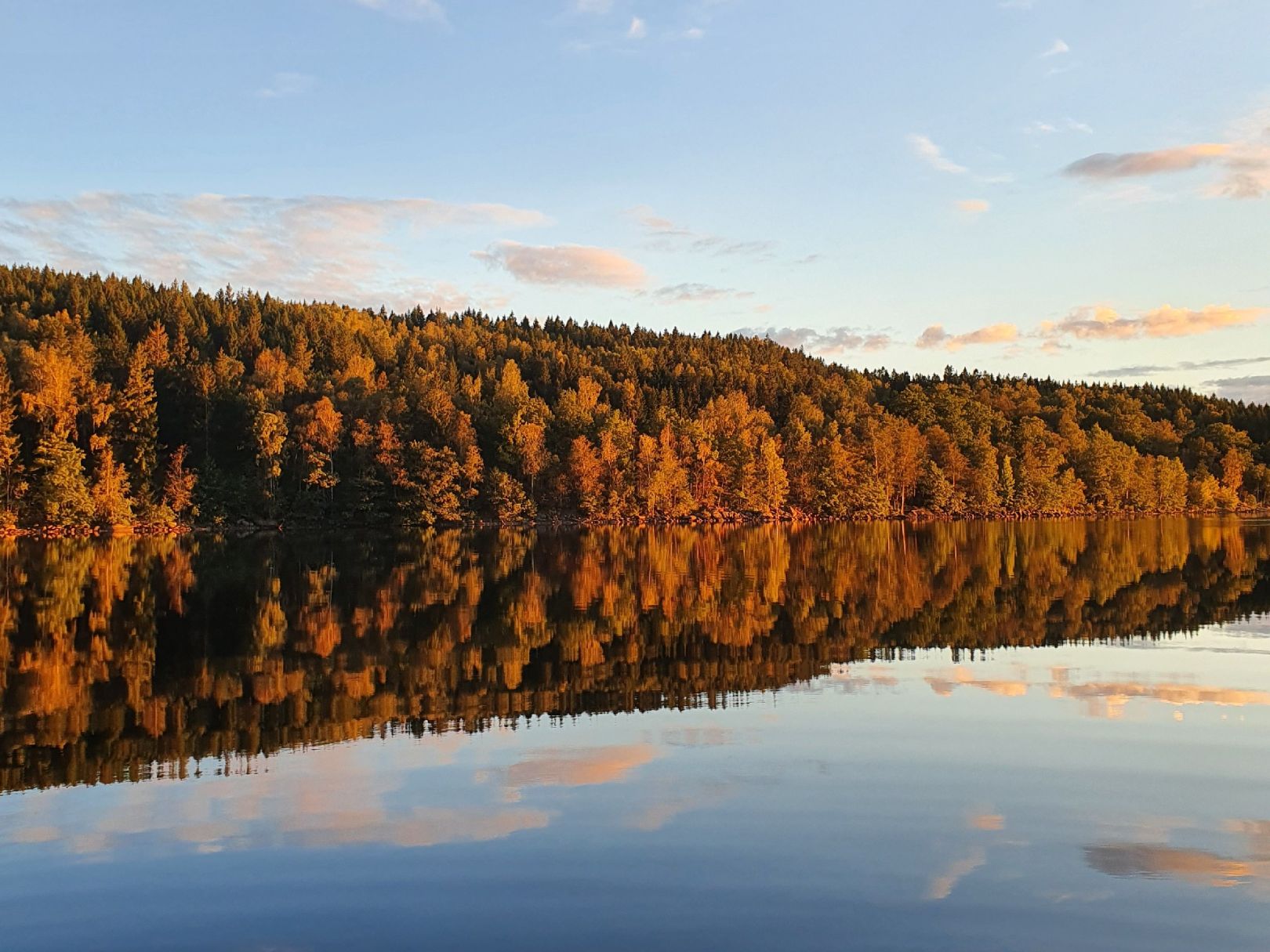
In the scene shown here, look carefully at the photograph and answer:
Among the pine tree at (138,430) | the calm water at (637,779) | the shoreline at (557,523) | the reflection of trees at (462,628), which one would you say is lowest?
the calm water at (637,779)

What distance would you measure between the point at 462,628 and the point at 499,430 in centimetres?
9562

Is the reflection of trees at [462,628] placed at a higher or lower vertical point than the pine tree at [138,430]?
lower

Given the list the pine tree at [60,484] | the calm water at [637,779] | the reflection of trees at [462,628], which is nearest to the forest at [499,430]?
the pine tree at [60,484]

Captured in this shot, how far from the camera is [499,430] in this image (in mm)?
119688

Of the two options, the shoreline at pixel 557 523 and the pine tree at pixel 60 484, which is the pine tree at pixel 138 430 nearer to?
the shoreline at pixel 557 523

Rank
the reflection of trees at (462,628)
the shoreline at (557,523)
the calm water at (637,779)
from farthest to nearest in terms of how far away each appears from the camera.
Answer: the shoreline at (557,523)
the reflection of trees at (462,628)
the calm water at (637,779)

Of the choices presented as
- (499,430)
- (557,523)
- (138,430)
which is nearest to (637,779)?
(138,430)

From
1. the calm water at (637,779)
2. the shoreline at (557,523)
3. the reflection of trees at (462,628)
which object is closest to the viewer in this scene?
the calm water at (637,779)

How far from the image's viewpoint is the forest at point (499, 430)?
91688mm

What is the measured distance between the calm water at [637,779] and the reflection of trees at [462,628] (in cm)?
14

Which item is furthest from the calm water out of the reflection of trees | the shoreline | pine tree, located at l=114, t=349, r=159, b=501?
pine tree, located at l=114, t=349, r=159, b=501

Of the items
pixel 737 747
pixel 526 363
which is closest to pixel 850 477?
pixel 526 363

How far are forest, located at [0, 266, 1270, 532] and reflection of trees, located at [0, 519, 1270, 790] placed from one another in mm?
39521

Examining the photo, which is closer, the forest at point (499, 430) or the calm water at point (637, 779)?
the calm water at point (637, 779)
